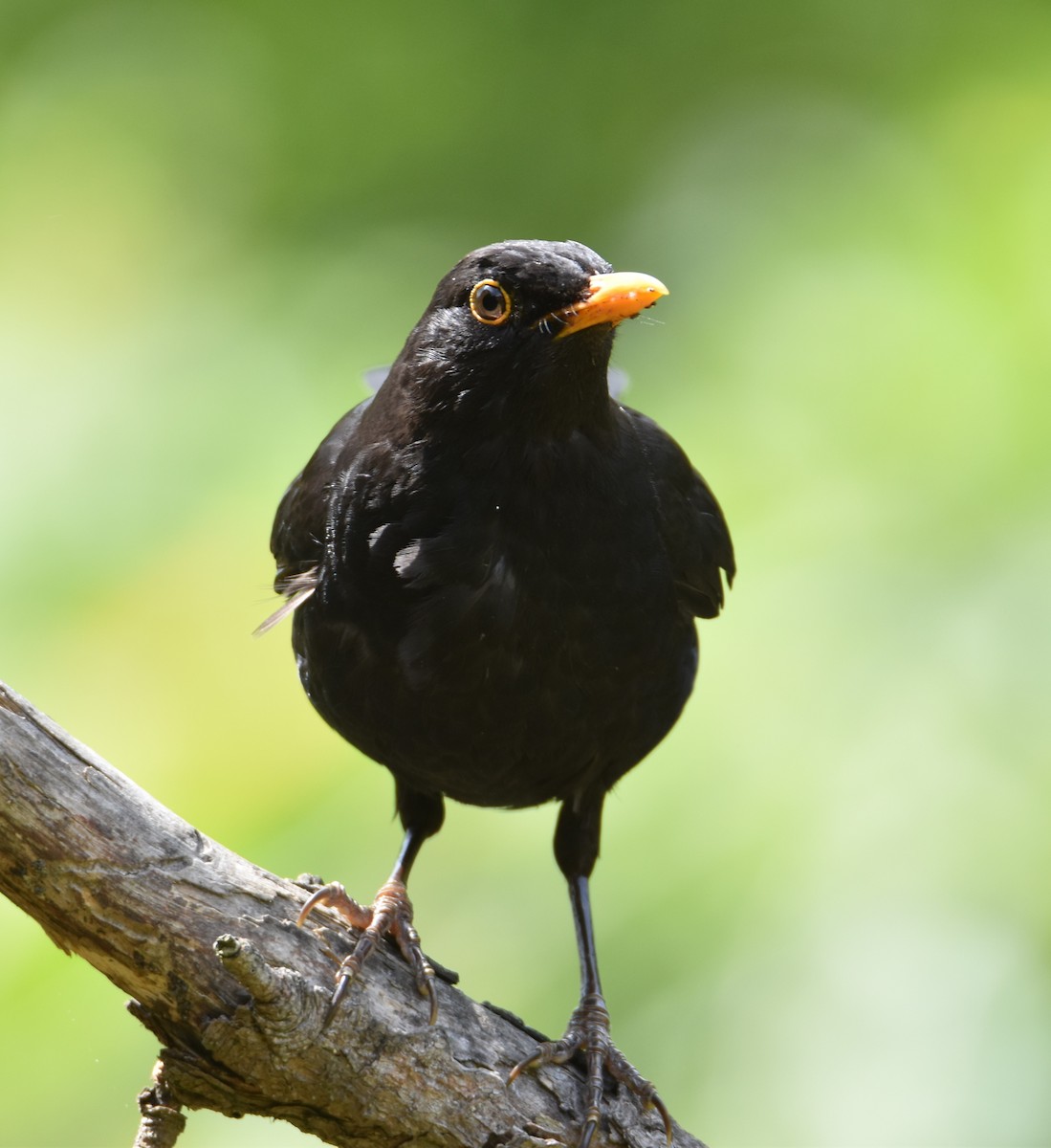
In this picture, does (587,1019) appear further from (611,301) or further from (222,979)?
(611,301)

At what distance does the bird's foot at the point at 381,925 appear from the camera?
3184mm

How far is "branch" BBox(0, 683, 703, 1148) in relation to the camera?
2.73m

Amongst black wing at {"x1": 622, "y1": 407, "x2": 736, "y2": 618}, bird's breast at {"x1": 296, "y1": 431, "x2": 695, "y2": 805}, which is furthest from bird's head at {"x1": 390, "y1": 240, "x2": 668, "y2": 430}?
black wing at {"x1": 622, "y1": 407, "x2": 736, "y2": 618}

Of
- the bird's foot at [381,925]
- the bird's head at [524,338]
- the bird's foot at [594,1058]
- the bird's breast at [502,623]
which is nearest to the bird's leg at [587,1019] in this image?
the bird's foot at [594,1058]

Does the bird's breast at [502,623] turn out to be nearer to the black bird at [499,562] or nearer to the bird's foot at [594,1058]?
the black bird at [499,562]

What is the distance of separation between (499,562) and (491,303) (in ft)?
1.78

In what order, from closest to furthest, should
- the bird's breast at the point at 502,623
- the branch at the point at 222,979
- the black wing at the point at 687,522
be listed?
the branch at the point at 222,979
the bird's breast at the point at 502,623
the black wing at the point at 687,522

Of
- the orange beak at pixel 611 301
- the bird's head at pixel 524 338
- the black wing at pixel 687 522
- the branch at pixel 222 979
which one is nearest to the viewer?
the branch at pixel 222 979

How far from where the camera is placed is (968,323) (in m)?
7.13

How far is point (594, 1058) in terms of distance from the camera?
3.53 meters

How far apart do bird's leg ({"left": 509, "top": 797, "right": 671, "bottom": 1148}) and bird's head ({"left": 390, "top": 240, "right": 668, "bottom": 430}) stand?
116 centimetres

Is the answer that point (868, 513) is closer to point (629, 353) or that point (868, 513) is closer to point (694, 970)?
point (629, 353)

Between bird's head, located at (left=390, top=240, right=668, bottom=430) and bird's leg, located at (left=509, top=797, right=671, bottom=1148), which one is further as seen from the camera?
bird's leg, located at (left=509, top=797, right=671, bottom=1148)

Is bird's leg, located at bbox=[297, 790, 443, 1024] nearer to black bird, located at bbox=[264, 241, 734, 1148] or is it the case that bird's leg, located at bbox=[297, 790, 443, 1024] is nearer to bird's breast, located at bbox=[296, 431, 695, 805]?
black bird, located at bbox=[264, 241, 734, 1148]
